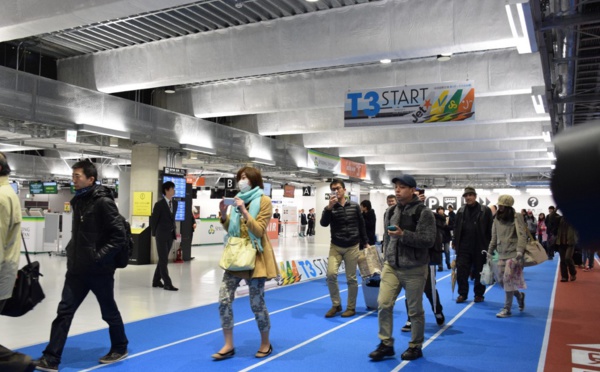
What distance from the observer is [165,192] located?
8711 millimetres

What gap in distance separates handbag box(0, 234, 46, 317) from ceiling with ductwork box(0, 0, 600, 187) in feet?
13.4

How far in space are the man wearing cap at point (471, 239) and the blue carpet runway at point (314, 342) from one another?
21.5 inches

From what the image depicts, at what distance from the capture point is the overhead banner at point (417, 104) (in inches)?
366

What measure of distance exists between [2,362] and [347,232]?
4558 millimetres

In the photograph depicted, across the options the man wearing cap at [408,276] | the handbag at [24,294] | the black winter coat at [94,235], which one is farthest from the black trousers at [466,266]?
the handbag at [24,294]

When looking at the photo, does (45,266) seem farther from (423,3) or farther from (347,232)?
(423,3)

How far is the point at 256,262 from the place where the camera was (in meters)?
4.72

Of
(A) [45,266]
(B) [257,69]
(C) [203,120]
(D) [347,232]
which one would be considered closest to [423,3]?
(B) [257,69]

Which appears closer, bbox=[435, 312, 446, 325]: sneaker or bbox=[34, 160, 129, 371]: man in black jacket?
bbox=[34, 160, 129, 371]: man in black jacket

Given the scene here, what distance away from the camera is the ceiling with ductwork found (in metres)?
7.33

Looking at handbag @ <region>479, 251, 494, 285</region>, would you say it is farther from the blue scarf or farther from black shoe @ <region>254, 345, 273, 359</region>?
the blue scarf

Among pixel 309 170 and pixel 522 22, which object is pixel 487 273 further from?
pixel 309 170

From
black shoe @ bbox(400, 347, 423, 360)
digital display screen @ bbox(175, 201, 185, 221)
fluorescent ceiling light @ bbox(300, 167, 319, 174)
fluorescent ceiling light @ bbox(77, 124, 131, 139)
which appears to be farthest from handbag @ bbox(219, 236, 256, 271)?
fluorescent ceiling light @ bbox(300, 167, 319, 174)

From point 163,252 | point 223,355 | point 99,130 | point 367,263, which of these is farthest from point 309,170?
point 223,355
